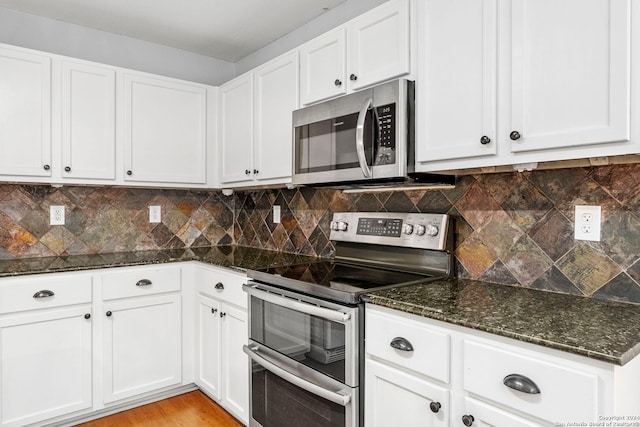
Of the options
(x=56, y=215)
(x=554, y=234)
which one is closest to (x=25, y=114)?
(x=56, y=215)

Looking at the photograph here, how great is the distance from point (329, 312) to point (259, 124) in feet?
4.72

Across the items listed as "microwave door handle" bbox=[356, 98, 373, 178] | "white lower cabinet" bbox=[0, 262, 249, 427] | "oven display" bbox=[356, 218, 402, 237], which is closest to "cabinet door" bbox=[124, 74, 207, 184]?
"white lower cabinet" bbox=[0, 262, 249, 427]

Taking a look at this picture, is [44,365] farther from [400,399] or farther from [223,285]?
[400,399]

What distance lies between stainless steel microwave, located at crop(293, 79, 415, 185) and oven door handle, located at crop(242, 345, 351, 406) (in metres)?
0.87

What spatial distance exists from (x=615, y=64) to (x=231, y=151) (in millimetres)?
2260

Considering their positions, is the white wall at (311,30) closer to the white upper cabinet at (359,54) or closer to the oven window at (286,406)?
the white upper cabinet at (359,54)

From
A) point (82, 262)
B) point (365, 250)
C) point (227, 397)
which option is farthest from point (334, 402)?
point (82, 262)

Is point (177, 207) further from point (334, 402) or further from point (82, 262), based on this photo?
point (334, 402)

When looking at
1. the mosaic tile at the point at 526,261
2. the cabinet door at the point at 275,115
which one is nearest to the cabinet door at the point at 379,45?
the cabinet door at the point at 275,115

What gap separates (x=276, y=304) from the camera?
1922 millimetres

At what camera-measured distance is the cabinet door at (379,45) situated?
1755 millimetres

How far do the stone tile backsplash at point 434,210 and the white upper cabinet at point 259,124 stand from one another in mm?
335

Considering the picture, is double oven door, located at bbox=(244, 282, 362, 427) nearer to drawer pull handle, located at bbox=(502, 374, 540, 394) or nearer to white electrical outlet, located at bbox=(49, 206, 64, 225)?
drawer pull handle, located at bbox=(502, 374, 540, 394)

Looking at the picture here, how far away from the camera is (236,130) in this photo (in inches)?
113
